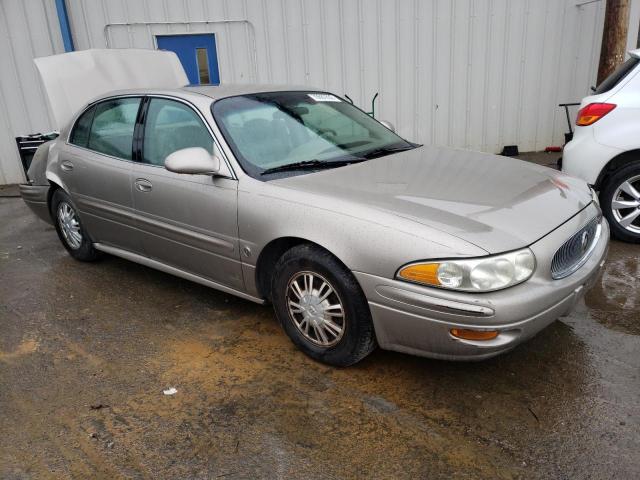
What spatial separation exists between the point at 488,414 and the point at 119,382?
2032 millimetres

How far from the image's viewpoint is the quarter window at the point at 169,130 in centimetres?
357

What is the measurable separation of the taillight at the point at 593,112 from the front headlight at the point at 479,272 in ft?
9.59

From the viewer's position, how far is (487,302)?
241 centimetres

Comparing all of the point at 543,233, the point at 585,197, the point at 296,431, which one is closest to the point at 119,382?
the point at 296,431

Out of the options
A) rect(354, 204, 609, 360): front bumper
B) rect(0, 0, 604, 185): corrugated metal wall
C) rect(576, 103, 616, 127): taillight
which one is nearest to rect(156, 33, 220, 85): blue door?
rect(0, 0, 604, 185): corrugated metal wall

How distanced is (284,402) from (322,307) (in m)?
0.54

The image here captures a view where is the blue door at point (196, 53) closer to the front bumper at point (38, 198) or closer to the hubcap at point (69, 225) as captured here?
the front bumper at point (38, 198)

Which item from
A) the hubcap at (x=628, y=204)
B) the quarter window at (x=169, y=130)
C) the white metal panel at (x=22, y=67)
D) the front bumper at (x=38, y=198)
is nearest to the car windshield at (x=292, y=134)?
the quarter window at (x=169, y=130)

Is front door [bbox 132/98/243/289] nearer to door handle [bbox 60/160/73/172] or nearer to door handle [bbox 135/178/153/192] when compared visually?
door handle [bbox 135/178/153/192]

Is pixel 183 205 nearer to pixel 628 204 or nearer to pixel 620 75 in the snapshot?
pixel 628 204

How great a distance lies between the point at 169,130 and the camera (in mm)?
3793

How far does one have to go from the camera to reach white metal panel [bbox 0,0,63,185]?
8.02 metres

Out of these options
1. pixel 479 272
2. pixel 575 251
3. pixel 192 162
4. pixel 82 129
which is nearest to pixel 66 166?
pixel 82 129

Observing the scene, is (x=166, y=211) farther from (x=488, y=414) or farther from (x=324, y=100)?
(x=488, y=414)
